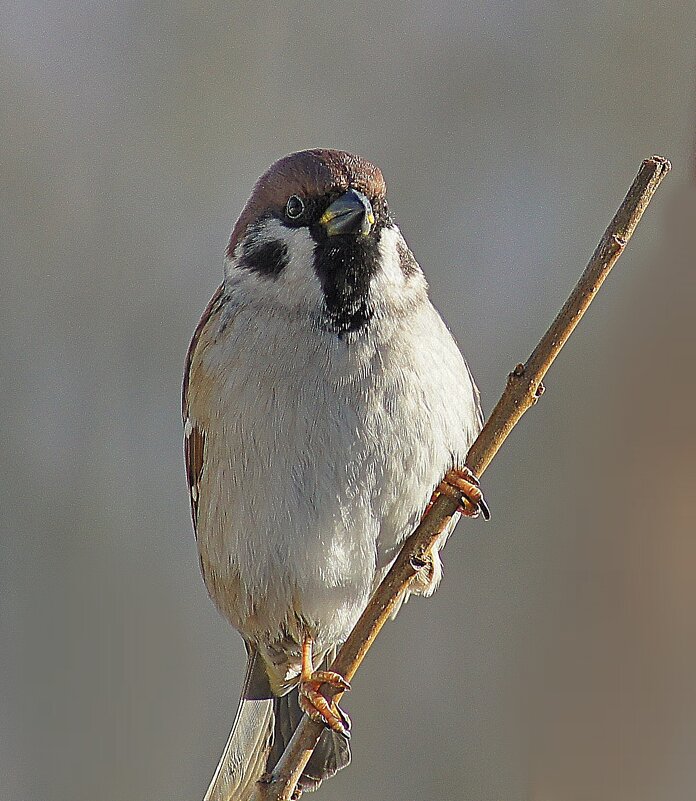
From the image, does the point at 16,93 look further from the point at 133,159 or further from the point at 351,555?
the point at 351,555

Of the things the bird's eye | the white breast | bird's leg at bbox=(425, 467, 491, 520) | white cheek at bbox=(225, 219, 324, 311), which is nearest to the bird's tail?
the white breast

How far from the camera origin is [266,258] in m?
2.05

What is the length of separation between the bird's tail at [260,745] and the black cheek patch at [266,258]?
0.84m

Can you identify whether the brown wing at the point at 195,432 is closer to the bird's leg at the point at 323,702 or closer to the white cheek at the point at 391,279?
the white cheek at the point at 391,279

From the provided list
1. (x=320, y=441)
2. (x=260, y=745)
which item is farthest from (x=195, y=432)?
(x=260, y=745)

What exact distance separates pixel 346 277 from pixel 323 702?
752 mm

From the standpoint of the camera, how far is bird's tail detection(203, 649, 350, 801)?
2.25 metres

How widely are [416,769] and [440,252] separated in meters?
1.78

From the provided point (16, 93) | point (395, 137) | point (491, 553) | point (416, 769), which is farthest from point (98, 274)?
point (416, 769)

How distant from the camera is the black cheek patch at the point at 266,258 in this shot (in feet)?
6.63

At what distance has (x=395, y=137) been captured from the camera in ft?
14.0

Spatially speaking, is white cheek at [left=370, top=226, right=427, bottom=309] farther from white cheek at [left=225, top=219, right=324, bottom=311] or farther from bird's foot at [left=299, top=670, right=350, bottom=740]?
bird's foot at [left=299, top=670, right=350, bottom=740]

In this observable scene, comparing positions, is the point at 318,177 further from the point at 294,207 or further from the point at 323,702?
the point at 323,702

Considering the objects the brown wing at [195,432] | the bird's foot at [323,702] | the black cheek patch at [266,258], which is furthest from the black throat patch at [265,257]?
the bird's foot at [323,702]
